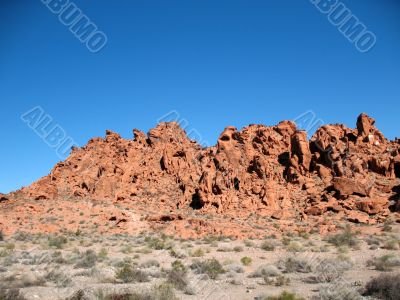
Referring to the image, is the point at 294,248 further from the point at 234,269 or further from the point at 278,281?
the point at 278,281

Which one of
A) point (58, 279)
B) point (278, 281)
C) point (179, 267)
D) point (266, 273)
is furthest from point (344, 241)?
point (58, 279)

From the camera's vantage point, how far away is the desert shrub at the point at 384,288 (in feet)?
32.7

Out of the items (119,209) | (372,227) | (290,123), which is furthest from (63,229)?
(290,123)

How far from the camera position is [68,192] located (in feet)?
169

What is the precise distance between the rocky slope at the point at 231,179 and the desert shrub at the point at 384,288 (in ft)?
73.6

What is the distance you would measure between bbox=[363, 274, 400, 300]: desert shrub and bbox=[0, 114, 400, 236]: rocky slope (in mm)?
22434

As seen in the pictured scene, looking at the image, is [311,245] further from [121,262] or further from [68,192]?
[68,192]

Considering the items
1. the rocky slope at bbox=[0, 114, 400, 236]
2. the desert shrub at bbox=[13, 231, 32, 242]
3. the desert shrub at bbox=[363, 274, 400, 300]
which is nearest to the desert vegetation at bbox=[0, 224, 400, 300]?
the desert shrub at bbox=[363, 274, 400, 300]

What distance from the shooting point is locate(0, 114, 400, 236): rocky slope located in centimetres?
3947

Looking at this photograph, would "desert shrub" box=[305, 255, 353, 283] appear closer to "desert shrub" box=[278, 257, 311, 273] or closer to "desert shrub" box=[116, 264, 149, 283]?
"desert shrub" box=[278, 257, 311, 273]

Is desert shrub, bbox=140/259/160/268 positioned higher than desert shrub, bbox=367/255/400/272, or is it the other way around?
desert shrub, bbox=140/259/160/268

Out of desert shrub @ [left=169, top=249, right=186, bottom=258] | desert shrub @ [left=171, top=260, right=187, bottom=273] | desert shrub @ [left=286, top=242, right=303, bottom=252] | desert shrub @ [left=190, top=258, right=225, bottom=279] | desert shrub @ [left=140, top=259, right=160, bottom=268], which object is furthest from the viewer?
desert shrub @ [left=286, top=242, right=303, bottom=252]

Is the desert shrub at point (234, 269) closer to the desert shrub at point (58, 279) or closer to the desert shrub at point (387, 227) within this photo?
the desert shrub at point (58, 279)

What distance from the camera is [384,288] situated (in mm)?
10516
